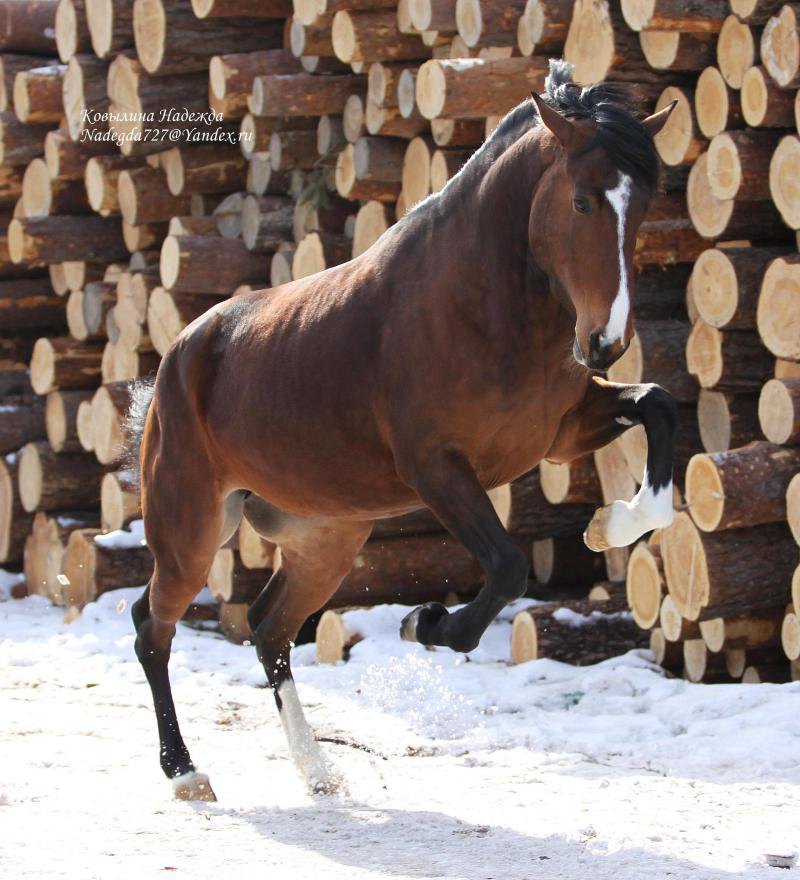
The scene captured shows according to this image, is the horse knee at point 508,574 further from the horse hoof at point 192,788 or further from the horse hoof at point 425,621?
the horse hoof at point 192,788

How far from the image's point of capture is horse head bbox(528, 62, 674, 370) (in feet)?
11.8

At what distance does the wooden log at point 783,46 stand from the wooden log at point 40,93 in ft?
16.5

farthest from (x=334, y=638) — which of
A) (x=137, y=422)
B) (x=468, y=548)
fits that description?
(x=468, y=548)

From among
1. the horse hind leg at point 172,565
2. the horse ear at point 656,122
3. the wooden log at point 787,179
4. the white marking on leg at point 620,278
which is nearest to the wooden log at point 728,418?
the wooden log at point 787,179

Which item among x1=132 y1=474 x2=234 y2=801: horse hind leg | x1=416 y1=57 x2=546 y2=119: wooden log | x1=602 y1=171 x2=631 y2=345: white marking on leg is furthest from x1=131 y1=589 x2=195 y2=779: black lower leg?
x1=416 y1=57 x2=546 y2=119: wooden log

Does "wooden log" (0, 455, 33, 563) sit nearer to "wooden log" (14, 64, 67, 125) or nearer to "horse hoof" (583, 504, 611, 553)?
"wooden log" (14, 64, 67, 125)

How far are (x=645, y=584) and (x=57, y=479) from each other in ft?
14.8

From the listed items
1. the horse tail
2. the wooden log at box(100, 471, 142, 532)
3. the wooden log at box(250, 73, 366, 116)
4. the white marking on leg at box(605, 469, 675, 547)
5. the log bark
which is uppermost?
the wooden log at box(250, 73, 366, 116)

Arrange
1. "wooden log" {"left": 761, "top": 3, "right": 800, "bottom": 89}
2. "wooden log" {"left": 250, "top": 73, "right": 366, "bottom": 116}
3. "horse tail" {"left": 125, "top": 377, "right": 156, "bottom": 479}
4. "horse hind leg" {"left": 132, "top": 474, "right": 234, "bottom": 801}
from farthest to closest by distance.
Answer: "wooden log" {"left": 250, "top": 73, "right": 366, "bottom": 116} < "horse tail" {"left": 125, "top": 377, "right": 156, "bottom": 479} < "wooden log" {"left": 761, "top": 3, "right": 800, "bottom": 89} < "horse hind leg" {"left": 132, "top": 474, "right": 234, "bottom": 801}

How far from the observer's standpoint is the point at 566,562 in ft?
24.0

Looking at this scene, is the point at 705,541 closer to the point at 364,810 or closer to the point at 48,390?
the point at 364,810

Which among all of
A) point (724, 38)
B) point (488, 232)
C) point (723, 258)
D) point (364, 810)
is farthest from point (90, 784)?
point (724, 38)

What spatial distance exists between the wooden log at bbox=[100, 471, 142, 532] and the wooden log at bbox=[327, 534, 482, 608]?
1.65 metres

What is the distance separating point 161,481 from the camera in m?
5.09
